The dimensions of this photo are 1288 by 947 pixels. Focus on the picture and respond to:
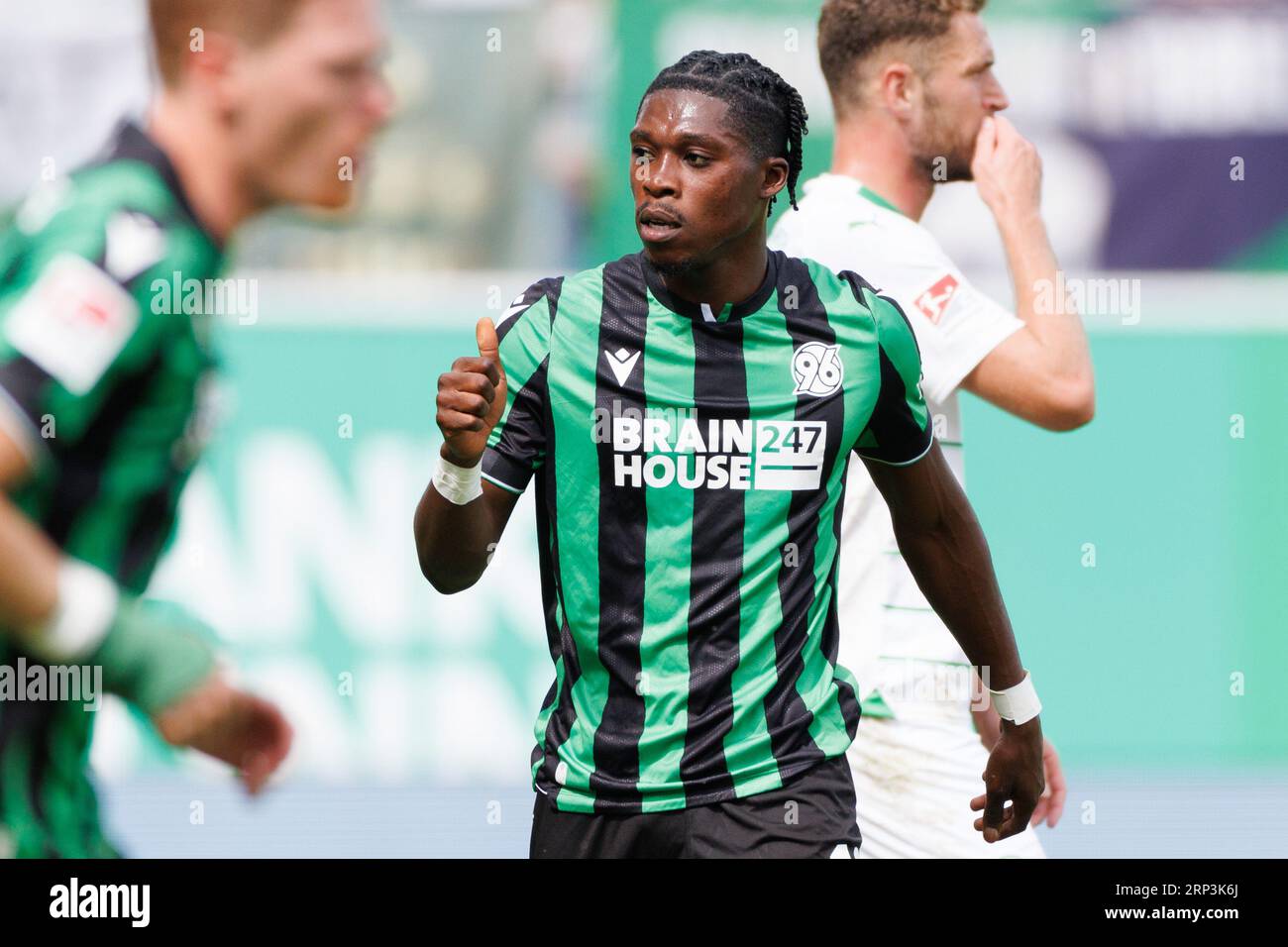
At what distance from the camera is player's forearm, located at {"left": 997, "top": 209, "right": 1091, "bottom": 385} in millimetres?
3889

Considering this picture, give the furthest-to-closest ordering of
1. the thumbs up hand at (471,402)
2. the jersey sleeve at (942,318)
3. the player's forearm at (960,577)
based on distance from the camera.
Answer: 1. the jersey sleeve at (942,318)
2. the player's forearm at (960,577)
3. the thumbs up hand at (471,402)

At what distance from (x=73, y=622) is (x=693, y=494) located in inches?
43.0

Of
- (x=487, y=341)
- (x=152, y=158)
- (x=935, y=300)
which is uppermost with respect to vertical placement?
(x=152, y=158)

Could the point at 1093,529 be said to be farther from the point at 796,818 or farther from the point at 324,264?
the point at 796,818

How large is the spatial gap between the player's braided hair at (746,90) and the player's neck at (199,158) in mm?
774

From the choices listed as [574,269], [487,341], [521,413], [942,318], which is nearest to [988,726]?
[942,318]

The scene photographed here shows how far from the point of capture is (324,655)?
7.62 meters

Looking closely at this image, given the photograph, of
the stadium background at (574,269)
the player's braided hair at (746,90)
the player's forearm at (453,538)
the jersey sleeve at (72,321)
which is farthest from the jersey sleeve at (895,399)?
the stadium background at (574,269)

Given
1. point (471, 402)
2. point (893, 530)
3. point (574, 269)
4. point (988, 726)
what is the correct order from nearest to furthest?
point (471, 402), point (893, 530), point (988, 726), point (574, 269)

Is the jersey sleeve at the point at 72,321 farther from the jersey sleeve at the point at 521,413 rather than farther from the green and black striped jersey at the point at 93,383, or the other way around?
the jersey sleeve at the point at 521,413

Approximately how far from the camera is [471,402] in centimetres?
289

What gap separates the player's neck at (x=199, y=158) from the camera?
2.75 m

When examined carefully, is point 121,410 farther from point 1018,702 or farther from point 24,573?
point 1018,702
